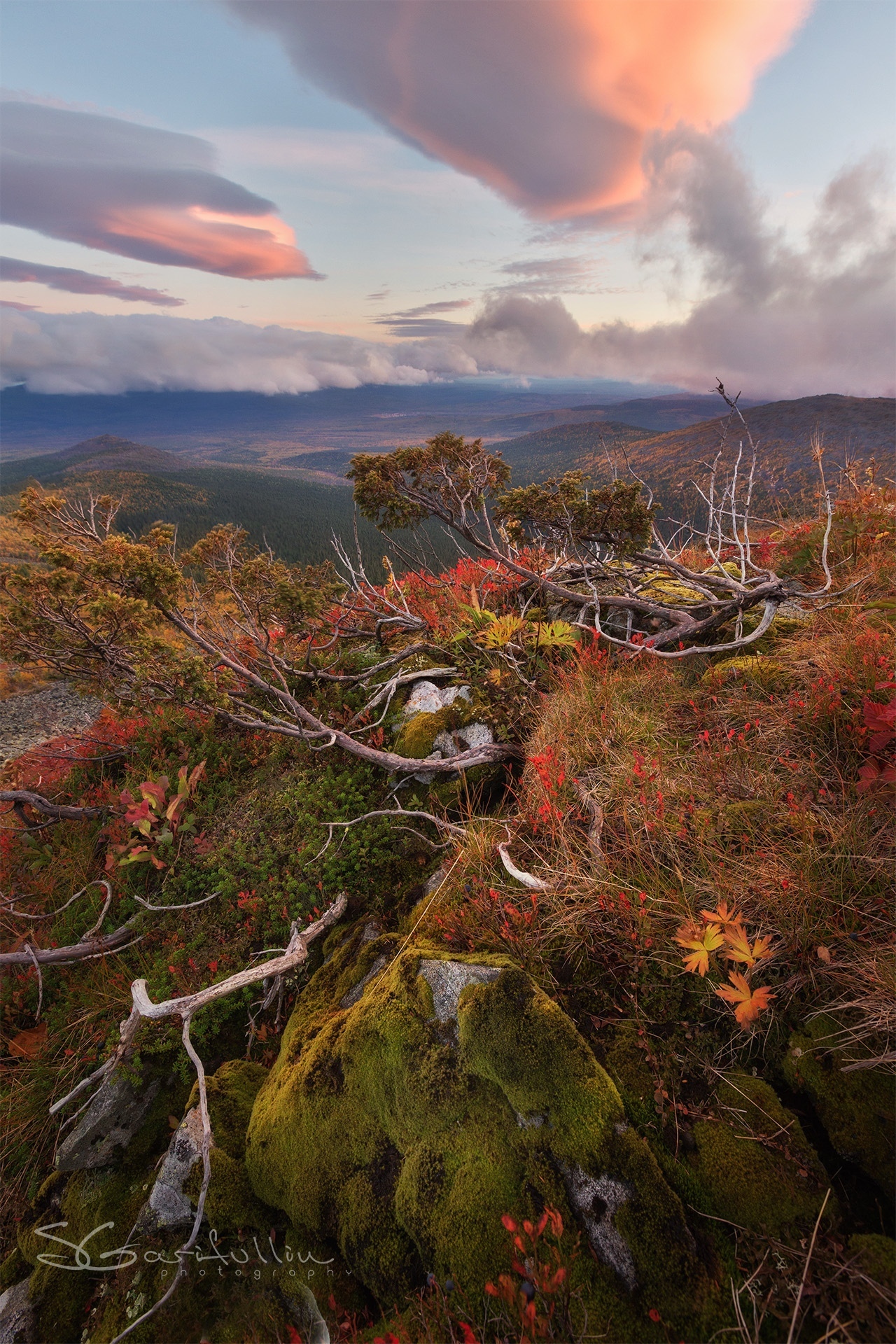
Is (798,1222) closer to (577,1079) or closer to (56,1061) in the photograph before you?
(577,1079)

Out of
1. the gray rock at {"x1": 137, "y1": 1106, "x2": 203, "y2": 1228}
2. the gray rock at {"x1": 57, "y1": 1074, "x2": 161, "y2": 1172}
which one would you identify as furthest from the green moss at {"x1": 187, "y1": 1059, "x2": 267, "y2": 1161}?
the gray rock at {"x1": 57, "y1": 1074, "x2": 161, "y2": 1172}

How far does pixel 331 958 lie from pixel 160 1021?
1.72m

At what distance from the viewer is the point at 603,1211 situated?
223 cm

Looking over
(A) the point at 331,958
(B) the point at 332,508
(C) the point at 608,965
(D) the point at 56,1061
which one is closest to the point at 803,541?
(C) the point at 608,965

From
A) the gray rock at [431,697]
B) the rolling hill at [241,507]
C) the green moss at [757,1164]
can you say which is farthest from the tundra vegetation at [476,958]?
the rolling hill at [241,507]

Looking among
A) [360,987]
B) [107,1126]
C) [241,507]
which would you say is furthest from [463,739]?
[241,507]

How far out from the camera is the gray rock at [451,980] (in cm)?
299

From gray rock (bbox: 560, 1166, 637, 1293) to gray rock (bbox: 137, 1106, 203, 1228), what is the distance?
2.40 metres

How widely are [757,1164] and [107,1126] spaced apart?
4.70 m

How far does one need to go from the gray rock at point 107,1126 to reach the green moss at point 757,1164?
433 centimetres

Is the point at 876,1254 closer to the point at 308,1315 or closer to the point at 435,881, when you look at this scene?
the point at 308,1315

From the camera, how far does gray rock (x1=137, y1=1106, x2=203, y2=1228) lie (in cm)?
320

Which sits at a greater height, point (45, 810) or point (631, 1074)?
point (631, 1074)

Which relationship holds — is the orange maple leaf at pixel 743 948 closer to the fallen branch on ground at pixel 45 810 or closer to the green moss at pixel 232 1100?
the green moss at pixel 232 1100
